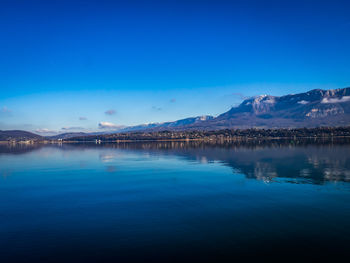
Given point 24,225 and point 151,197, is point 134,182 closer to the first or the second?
point 151,197

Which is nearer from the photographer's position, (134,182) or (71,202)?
(71,202)

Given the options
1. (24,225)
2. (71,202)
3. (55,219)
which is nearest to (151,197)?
(71,202)

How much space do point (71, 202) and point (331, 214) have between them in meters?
24.4

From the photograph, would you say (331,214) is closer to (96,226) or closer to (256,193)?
(256,193)

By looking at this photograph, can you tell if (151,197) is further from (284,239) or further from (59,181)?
(59,181)

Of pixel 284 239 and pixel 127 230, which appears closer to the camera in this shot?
pixel 284 239

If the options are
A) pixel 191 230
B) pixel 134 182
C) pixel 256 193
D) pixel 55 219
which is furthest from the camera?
pixel 134 182

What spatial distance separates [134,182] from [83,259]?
23.8 metres

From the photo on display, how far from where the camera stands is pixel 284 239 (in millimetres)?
17359

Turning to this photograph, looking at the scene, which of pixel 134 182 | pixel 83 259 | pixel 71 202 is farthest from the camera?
pixel 134 182

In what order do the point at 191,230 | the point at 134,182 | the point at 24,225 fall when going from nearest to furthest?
the point at 191,230, the point at 24,225, the point at 134,182

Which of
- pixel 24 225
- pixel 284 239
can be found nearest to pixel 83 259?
pixel 24 225

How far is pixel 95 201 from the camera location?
2828cm

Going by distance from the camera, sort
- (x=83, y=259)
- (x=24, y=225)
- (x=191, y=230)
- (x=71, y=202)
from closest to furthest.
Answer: (x=83, y=259), (x=191, y=230), (x=24, y=225), (x=71, y=202)
